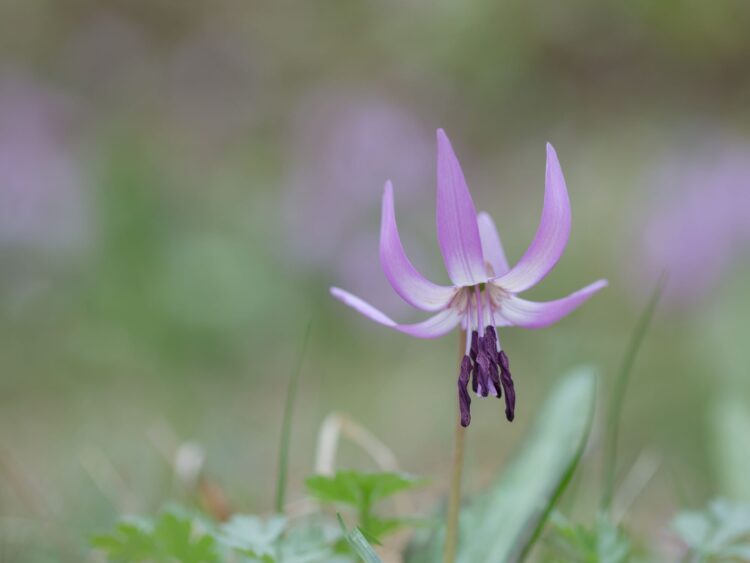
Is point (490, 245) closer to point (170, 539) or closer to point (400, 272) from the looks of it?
point (400, 272)

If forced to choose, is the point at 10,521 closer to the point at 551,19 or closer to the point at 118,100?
the point at 118,100

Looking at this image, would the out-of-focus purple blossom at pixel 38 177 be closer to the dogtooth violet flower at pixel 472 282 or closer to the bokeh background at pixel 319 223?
the bokeh background at pixel 319 223

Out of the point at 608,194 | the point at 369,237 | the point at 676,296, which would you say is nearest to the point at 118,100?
the point at 369,237

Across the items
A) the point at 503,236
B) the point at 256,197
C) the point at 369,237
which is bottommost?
the point at 369,237

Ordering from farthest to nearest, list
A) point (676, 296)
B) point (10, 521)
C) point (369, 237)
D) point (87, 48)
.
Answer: point (87, 48) < point (369, 237) < point (676, 296) < point (10, 521)

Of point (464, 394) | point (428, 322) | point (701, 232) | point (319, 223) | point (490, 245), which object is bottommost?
point (464, 394)

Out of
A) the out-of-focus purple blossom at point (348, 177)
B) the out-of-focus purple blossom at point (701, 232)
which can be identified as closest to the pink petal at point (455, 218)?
the out-of-focus purple blossom at point (701, 232)

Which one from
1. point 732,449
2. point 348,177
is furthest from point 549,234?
point 348,177
